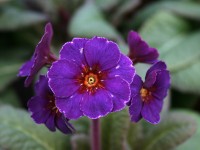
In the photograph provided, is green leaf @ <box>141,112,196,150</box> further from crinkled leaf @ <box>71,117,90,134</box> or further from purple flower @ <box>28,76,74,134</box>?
purple flower @ <box>28,76,74,134</box>

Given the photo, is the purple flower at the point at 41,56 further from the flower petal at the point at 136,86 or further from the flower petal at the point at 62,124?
the flower petal at the point at 136,86

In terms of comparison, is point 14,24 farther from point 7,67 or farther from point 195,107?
point 195,107

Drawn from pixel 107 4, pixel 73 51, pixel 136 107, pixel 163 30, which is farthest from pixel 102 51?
pixel 107 4

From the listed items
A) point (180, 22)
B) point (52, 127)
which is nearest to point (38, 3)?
point (180, 22)

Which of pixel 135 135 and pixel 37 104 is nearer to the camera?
pixel 37 104

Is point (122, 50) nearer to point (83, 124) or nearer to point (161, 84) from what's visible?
point (83, 124)

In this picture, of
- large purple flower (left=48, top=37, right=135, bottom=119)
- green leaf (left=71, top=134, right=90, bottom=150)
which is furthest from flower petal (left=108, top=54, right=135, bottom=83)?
green leaf (left=71, top=134, right=90, bottom=150)

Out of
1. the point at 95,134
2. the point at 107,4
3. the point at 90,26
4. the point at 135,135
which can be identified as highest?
the point at 107,4
